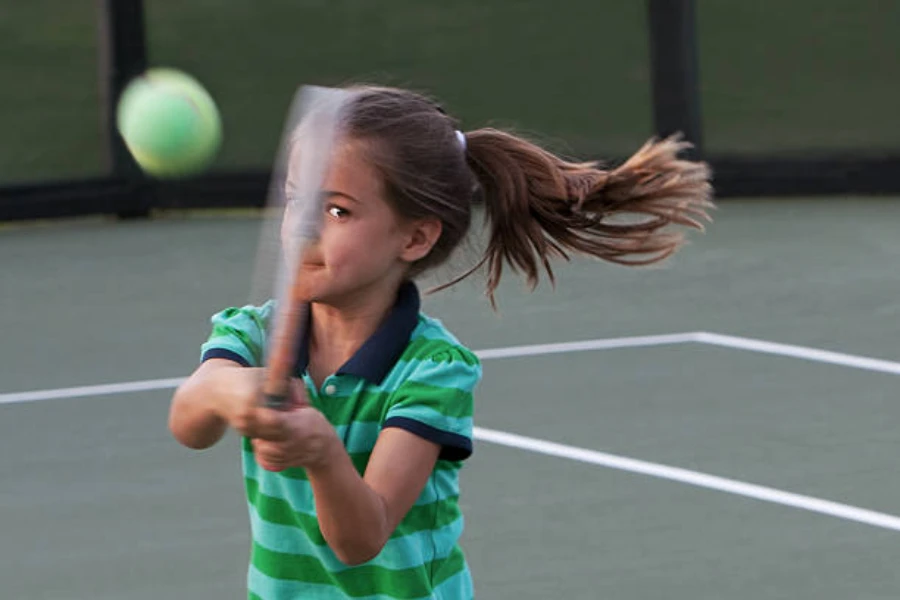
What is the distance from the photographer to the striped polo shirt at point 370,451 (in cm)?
244

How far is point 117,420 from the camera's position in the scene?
5.70m

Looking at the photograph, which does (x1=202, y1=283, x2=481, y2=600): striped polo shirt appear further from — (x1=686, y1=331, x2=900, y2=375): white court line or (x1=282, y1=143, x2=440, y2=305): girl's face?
(x1=686, y1=331, x2=900, y2=375): white court line

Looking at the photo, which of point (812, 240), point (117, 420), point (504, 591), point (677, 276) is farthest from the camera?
point (812, 240)

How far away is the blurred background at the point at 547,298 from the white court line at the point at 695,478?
4 centimetres

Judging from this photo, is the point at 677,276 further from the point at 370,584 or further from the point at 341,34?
the point at 370,584

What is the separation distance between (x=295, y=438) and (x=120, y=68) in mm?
7227

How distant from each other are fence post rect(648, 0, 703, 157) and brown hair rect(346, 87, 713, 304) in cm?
589

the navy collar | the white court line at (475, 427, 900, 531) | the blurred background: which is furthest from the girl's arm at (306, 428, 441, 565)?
the white court line at (475, 427, 900, 531)

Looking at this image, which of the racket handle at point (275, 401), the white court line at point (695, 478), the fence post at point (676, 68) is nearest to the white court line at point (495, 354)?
the white court line at point (695, 478)

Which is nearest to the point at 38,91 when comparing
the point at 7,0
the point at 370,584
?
the point at 7,0

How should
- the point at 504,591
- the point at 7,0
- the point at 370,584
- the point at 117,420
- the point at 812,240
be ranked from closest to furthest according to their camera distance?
the point at 370,584 < the point at 504,591 < the point at 117,420 < the point at 812,240 < the point at 7,0

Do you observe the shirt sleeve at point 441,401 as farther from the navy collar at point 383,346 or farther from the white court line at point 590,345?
the white court line at point 590,345

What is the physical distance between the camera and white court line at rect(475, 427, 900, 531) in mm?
4684

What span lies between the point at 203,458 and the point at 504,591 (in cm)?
131
